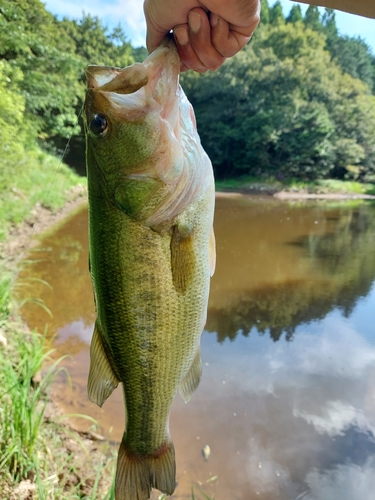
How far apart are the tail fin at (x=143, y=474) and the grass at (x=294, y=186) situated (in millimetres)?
23575

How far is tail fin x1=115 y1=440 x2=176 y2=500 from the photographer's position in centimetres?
150

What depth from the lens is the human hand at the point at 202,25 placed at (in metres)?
1.32

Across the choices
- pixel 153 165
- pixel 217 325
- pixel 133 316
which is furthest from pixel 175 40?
pixel 217 325

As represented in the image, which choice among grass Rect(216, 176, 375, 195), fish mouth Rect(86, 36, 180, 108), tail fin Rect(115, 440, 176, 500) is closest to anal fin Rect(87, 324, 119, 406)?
tail fin Rect(115, 440, 176, 500)

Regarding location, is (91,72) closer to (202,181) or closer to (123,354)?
Answer: (202,181)

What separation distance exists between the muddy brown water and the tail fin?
201 centimetres

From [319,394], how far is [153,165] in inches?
169

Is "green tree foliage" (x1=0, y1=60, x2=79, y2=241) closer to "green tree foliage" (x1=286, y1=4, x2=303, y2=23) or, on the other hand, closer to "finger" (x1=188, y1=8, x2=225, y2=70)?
"finger" (x1=188, y1=8, x2=225, y2=70)

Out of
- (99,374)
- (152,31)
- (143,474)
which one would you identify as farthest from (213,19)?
(143,474)

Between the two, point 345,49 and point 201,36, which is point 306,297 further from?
point 345,49

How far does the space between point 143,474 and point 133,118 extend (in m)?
1.30

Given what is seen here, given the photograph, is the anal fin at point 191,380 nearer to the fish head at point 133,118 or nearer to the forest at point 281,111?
the fish head at point 133,118

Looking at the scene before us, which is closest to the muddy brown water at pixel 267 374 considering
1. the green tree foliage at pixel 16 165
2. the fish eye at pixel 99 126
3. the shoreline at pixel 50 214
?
the shoreline at pixel 50 214

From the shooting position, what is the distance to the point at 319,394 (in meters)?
4.78
